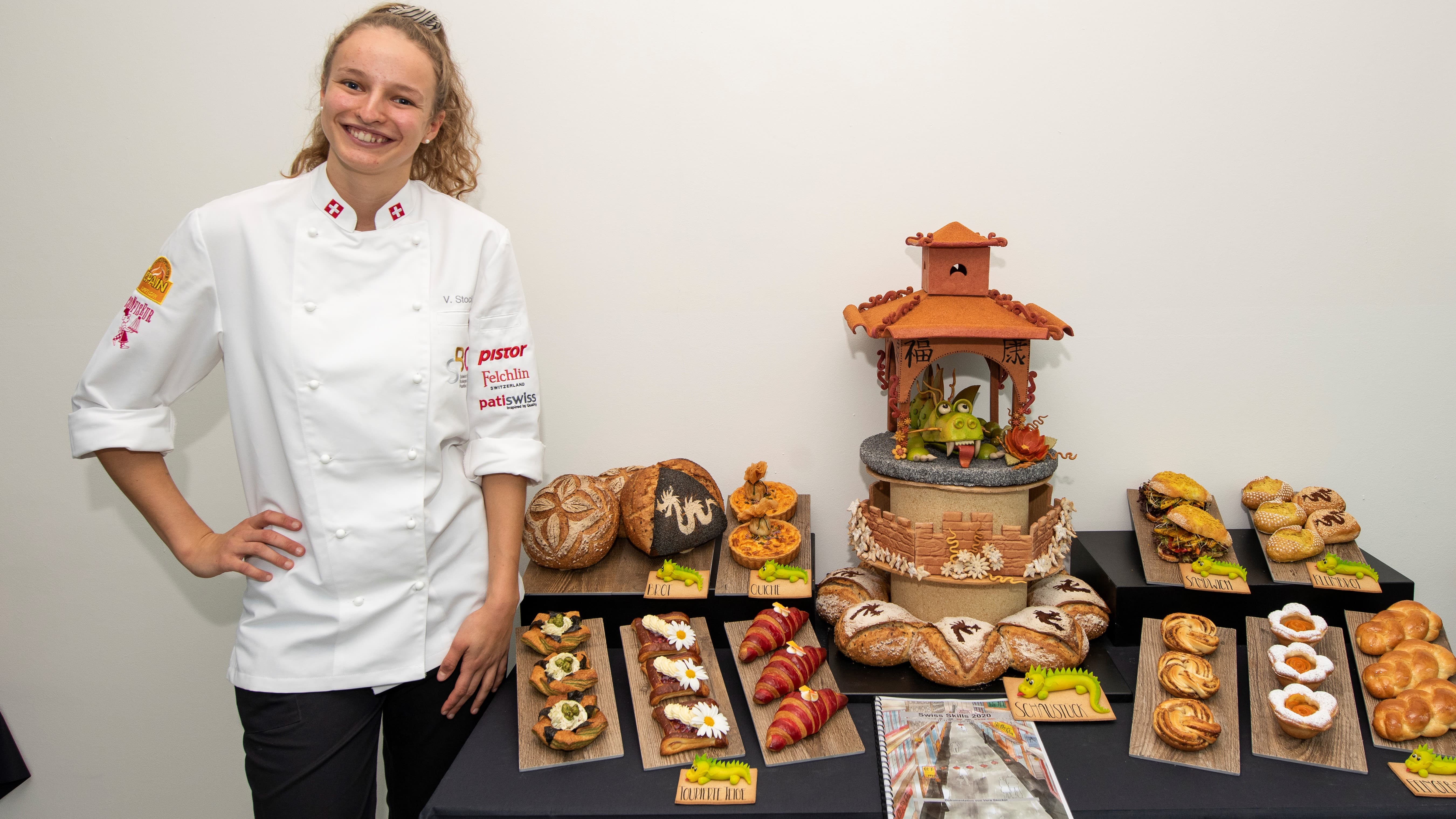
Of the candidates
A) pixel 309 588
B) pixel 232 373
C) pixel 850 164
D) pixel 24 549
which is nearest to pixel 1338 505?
pixel 850 164

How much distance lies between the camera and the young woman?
4.97ft

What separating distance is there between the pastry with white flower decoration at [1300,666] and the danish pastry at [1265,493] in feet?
1.77

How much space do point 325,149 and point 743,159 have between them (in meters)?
1.02

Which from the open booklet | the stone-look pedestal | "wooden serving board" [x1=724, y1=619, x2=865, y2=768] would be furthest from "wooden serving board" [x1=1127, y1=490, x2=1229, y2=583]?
"wooden serving board" [x1=724, y1=619, x2=865, y2=768]

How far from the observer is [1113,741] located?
1713mm

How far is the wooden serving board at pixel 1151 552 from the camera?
209cm

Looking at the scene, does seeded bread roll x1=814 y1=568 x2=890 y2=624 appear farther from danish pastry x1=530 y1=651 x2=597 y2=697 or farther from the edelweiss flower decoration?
danish pastry x1=530 y1=651 x2=597 y2=697

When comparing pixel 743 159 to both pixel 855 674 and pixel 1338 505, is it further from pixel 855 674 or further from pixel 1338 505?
pixel 1338 505

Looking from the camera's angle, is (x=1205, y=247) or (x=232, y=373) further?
(x=1205, y=247)

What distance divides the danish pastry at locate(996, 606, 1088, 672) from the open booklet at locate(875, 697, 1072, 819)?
0.12 metres

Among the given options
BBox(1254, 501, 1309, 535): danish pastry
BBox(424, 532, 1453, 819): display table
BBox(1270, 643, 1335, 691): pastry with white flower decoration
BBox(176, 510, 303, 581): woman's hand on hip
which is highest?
BBox(176, 510, 303, 581): woman's hand on hip

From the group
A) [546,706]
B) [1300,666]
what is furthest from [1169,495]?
[546,706]

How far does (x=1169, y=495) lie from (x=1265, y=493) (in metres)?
0.30

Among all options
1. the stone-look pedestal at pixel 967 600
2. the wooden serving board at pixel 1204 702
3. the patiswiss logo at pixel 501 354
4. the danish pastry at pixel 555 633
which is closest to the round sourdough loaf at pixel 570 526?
the danish pastry at pixel 555 633
